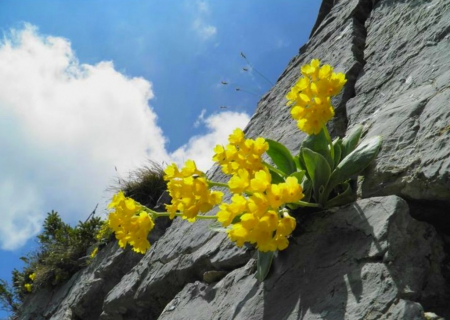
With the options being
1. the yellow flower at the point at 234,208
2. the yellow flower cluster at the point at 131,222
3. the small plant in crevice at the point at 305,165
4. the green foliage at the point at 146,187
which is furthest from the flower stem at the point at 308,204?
the green foliage at the point at 146,187

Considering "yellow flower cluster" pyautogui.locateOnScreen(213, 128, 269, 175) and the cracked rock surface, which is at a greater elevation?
"yellow flower cluster" pyautogui.locateOnScreen(213, 128, 269, 175)

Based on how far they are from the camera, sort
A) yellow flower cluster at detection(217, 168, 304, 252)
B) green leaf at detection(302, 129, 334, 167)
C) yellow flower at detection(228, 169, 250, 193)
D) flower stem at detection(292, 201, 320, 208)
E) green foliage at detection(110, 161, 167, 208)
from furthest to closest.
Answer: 1. green foliage at detection(110, 161, 167, 208)
2. green leaf at detection(302, 129, 334, 167)
3. flower stem at detection(292, 201, 320, 208)
4. yellow flower at detection(228, 169, 250, 193)
5. yellow flower cluster at detection(217, 168, 304, 252)

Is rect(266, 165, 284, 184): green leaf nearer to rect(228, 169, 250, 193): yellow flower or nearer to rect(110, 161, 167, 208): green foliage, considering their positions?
rect(228, 169, 250, 193): yellow flower

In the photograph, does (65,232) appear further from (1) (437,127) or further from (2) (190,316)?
(1) (437,127)

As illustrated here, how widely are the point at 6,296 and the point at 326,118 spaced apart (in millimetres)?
7786

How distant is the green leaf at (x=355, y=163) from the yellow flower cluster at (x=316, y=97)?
0.72 ft

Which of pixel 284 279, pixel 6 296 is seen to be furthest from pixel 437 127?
pixel 6 296

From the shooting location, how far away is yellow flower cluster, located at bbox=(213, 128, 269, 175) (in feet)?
6.77

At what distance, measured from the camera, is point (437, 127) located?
77.2 inches

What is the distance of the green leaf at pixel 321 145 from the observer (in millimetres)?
2164

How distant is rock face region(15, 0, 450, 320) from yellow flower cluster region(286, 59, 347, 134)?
0.39m

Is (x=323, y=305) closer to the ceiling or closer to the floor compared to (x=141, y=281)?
closer to the floor

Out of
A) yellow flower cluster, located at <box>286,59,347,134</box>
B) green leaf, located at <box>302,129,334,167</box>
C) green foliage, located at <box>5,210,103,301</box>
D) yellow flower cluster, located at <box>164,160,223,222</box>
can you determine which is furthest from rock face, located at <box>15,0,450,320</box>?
green foliage, located at <box>5,210,103,301</box>

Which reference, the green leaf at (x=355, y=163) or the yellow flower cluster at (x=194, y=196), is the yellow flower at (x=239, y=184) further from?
the green leaf at (x=355, y=163)
